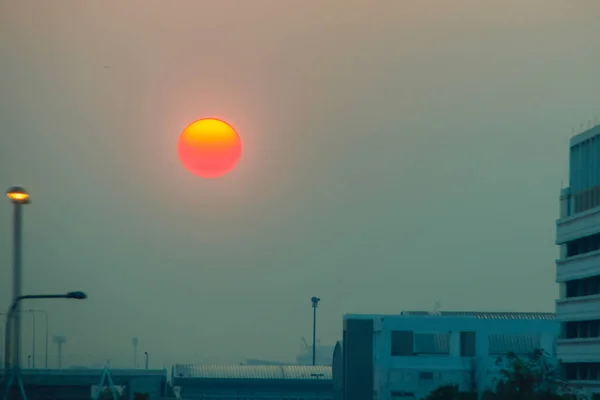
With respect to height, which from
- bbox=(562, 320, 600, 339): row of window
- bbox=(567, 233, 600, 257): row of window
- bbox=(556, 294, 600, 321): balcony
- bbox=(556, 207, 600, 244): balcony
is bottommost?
bbox=(562, 320, 600, 339): row of window

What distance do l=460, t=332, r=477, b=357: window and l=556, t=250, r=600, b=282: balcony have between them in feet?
148

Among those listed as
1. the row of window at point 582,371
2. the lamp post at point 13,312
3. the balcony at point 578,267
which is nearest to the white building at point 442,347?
the row of window at point 582,371

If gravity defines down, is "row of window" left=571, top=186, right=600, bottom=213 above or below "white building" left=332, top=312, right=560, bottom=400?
above

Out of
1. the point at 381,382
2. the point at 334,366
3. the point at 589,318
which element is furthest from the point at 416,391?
the point at 589,318

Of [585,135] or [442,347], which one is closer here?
[585,135]

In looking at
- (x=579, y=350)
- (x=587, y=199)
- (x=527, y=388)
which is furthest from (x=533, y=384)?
(x=587, y=199)

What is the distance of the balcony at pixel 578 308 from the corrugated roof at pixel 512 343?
45.7 m

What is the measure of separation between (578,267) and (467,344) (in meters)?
50.3

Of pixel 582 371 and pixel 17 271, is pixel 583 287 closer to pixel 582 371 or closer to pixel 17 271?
pixel 582 371

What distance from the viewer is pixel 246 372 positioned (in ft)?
571

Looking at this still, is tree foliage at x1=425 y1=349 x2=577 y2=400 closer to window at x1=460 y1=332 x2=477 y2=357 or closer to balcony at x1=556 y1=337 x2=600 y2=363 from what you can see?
balcony at x1=556 y1=337 x2=600 y2=363

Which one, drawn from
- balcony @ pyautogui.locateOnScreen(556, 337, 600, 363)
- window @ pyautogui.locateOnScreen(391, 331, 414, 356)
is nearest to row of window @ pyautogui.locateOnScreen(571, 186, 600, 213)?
balcony @ pyautogui.locateOnScreen(556, 337, 600, 363)

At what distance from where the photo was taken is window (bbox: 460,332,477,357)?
134250 millimetres

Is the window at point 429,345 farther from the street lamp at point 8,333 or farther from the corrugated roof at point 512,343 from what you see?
the street lamp at point 8,333
